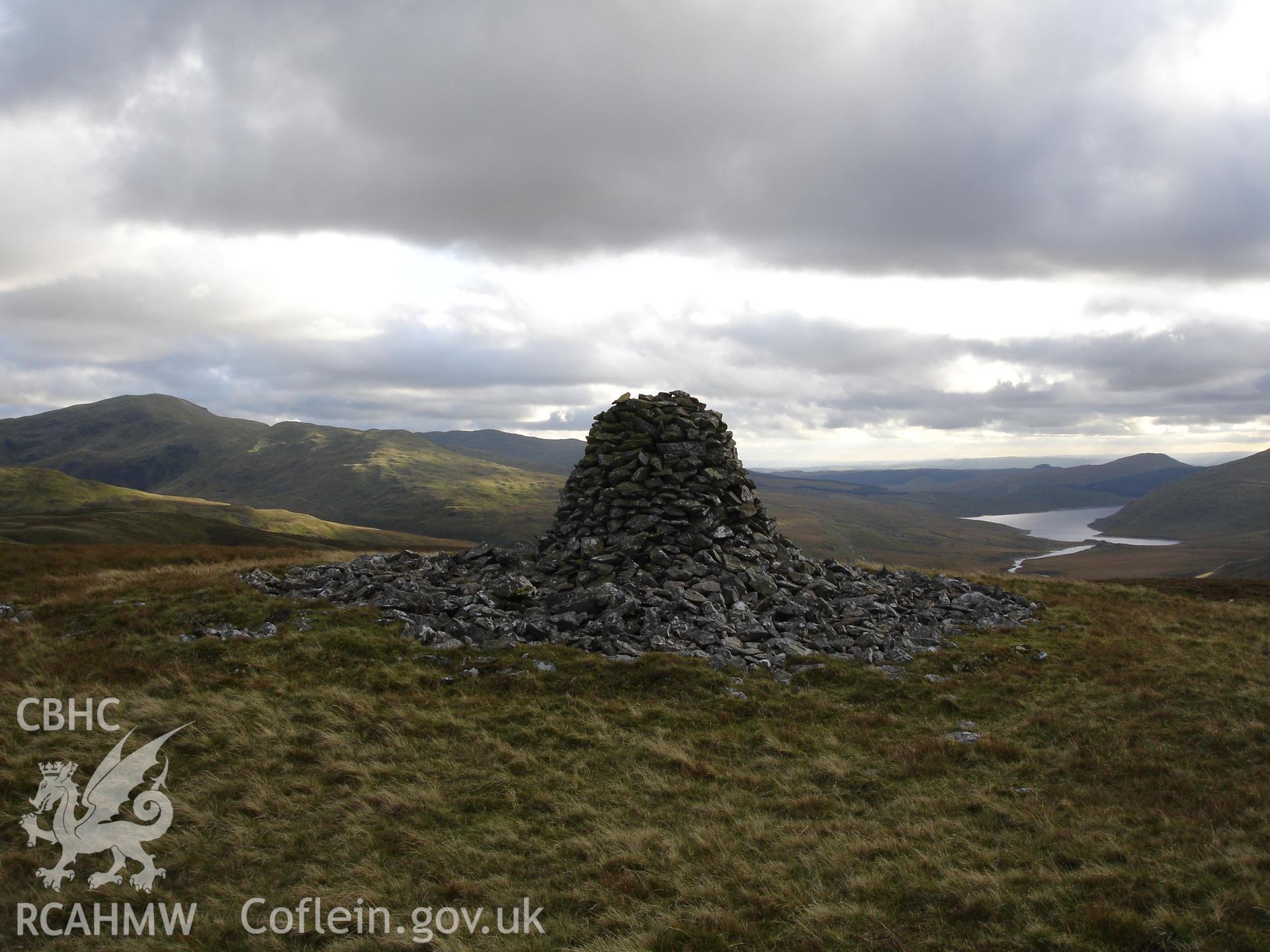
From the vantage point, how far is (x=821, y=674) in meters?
18.5

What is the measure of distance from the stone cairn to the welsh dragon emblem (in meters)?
8.52

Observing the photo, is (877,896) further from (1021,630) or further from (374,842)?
(1021,630)

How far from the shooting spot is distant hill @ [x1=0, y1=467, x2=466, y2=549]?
96.8 metres

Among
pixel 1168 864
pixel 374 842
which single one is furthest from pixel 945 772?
pixel 374 842

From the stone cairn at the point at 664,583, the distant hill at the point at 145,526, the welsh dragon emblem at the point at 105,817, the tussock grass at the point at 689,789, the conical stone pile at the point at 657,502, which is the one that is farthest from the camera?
the distant hill at the point at 145,526

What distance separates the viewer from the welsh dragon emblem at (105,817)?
940 centimetres

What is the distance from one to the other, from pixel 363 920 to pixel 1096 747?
13.8 meters

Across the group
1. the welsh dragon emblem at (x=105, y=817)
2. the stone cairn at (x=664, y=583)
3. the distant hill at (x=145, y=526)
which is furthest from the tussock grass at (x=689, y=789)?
the distant hill at (x=145, y=526)

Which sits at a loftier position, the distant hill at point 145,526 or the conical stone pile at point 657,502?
the conical stone pile at point 657,502

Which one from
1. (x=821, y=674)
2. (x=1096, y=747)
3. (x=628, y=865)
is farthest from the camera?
(x=821, y=674)

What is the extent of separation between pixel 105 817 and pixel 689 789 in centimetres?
973

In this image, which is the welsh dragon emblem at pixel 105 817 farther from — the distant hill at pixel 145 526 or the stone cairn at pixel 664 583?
the distant hill at pixel 145 526

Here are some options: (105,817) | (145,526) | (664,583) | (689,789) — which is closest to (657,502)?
(664,583)

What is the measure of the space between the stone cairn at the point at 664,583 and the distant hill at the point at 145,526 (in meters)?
63.9
